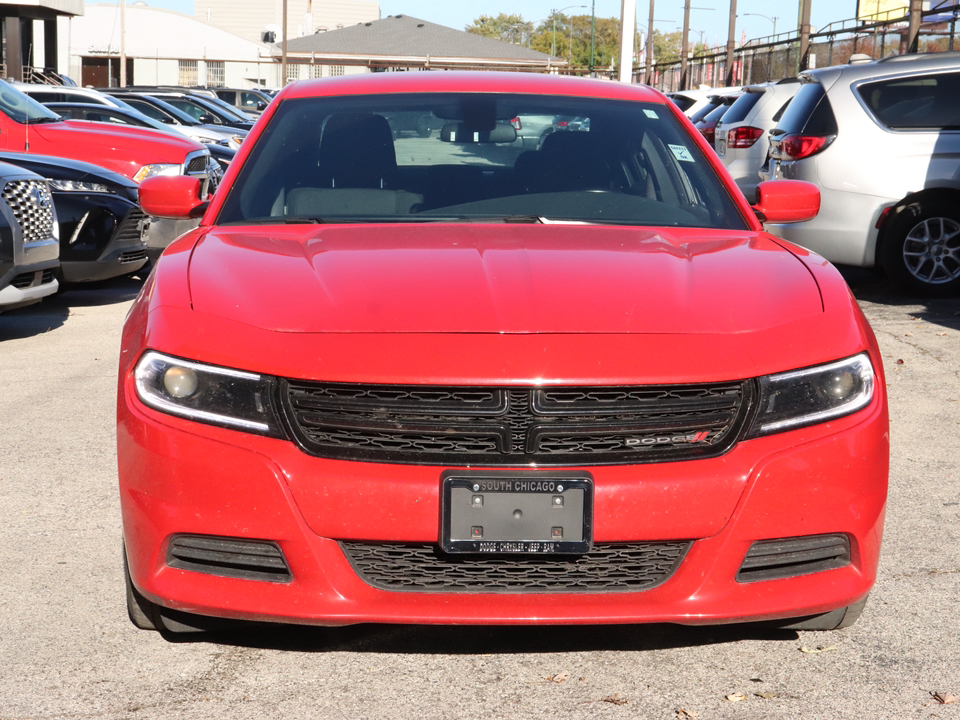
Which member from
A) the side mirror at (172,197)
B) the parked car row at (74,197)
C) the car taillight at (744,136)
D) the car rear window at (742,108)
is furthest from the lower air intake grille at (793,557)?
the car rear window at (742,108)

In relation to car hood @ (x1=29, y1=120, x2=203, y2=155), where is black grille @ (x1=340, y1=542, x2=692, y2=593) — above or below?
below

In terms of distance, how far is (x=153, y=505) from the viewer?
2791mm

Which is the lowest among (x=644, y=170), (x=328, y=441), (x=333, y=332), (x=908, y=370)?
(x=908, y=370)

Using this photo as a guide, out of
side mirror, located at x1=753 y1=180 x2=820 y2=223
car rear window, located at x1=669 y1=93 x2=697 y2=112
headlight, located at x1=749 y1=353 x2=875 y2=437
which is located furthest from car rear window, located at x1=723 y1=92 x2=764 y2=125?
headlight, located at x1=749 y1=353 x2=875 y2=437

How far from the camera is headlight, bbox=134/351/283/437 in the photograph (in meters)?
2.75

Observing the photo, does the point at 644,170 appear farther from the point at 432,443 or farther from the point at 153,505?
the point at 153,505

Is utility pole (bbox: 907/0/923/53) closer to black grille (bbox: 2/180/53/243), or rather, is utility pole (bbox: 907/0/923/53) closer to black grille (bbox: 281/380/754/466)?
black grille (bbox: 2/180/53/243)

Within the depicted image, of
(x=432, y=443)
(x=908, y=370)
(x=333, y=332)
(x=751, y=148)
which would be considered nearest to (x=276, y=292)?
(x=333, y=332)

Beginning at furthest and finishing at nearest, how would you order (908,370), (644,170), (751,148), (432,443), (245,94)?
(245,94), (751,148), (908,370), (644,170), (432,443)

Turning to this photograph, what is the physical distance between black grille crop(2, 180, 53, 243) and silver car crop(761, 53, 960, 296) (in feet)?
17.4

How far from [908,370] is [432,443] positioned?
16.6 ft

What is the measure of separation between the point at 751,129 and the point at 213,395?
1128 cm

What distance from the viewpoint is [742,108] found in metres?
13.8

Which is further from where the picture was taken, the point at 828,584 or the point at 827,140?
the point at 827,140
